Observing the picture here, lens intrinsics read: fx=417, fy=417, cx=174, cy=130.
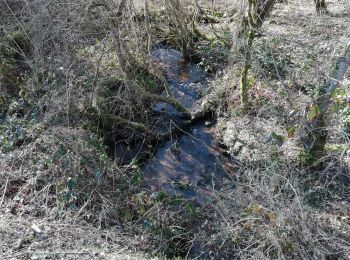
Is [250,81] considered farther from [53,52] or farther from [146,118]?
[53,52]

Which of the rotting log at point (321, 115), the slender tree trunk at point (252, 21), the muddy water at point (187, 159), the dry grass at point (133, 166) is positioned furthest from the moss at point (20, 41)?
the rotting log at point (321, 115)

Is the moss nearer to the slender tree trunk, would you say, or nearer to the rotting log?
the slender tree trunk

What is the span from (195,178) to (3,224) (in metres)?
3.49

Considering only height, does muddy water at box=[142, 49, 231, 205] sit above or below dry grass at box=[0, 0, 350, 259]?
below

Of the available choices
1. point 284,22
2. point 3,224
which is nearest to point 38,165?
point 3,224

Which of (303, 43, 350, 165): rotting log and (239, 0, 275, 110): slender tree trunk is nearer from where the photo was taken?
(303, 43, 350, 165): rotting log

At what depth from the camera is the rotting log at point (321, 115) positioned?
19.0 feet

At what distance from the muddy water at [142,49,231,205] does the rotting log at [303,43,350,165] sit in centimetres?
160

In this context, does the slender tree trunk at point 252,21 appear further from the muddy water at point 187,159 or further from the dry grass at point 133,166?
the muddy water at point 187,159

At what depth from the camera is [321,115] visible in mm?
6031

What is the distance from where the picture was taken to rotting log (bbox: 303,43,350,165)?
5.79 metres

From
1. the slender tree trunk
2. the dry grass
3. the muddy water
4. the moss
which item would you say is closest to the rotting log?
the dry grass

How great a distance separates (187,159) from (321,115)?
2872mm

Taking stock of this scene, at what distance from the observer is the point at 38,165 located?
20.8 feet
